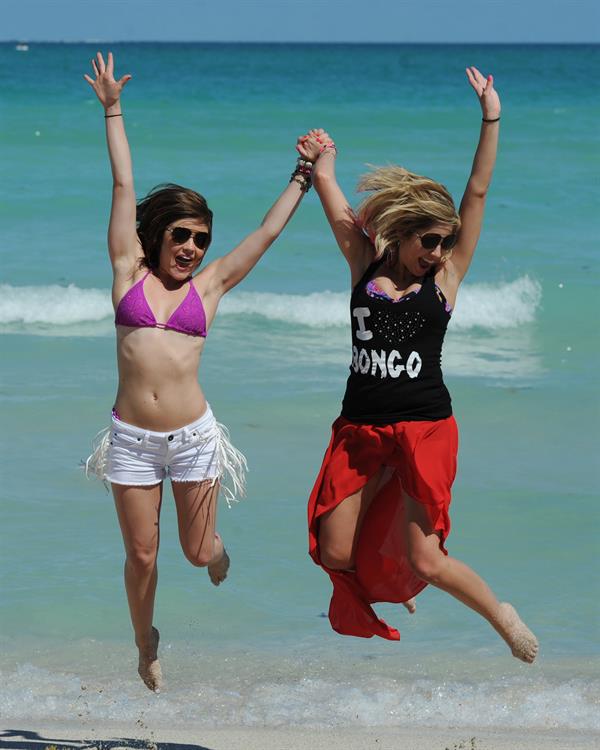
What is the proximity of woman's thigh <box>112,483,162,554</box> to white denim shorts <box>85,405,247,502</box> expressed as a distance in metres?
0.04

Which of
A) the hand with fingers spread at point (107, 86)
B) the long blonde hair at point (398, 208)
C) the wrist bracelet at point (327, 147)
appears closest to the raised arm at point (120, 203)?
the hand with fingers spread at point (107, 86)

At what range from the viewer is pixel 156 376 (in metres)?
4.47

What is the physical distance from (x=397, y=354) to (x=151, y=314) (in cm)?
92

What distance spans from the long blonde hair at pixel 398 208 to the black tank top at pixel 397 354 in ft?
0.45

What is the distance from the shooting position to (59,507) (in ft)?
24.0

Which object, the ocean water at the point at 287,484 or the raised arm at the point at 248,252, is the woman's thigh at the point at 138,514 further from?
the ocean water at the point at 287,484

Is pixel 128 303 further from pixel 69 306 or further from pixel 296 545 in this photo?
pixel 69 306

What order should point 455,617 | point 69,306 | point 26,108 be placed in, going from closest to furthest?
point 455,617
point 69,306
point 26,108

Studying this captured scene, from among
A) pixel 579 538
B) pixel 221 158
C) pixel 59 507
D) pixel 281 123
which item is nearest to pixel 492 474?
pixel 579 538

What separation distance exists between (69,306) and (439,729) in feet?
28.1

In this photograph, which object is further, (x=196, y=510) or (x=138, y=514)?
(x=196, y=510)

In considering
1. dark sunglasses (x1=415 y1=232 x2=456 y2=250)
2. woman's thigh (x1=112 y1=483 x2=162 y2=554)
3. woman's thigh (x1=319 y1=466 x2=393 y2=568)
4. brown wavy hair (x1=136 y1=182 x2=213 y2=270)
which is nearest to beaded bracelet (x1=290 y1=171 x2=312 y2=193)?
brown wavy hair (x1=136 y1=182 x2=213 y2=270)

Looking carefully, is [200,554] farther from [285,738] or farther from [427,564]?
[427,564]

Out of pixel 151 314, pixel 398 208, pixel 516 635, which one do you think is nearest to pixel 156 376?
pixel 151 314
